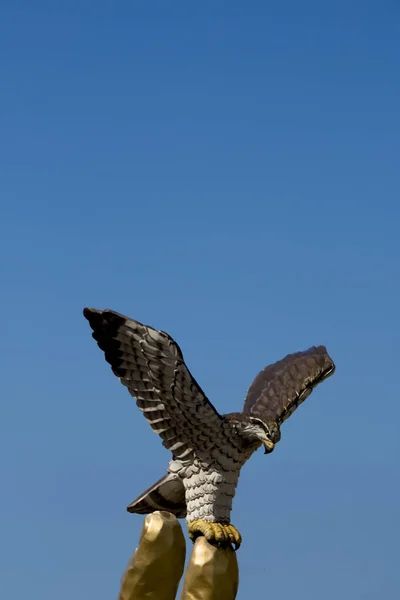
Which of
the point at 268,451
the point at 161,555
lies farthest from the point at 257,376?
the point at 161,555

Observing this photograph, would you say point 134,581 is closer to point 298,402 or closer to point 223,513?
point 223,513

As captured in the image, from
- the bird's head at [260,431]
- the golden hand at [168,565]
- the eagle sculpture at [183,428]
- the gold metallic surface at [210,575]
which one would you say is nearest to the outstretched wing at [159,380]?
the eagle sculpture at [183,428]

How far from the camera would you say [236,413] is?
2417 cm

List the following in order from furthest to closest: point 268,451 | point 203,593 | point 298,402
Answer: point 298,402 < point 268,451 < point 203,593

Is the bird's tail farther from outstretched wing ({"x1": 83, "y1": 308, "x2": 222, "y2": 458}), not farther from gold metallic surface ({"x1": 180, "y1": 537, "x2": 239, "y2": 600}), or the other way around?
gold metallic surface ({"x1": 180, "y1": 537, "x2": 239, "y2": 600})

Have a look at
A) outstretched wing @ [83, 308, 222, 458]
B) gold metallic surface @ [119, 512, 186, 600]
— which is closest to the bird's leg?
gold metallic surface @ [119, 512, 186, 600]

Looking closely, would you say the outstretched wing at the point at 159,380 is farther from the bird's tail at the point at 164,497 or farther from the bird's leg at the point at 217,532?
the bird's leg at the point at 217,532

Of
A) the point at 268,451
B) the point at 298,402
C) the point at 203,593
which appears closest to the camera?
the point at 203,593

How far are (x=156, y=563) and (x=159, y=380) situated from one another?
2.41 m

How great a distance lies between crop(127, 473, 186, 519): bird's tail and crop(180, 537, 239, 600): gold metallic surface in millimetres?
1447

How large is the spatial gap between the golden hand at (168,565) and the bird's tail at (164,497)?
1212 millimetres

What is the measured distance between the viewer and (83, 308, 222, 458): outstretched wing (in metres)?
23.2

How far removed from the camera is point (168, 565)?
2261 cm

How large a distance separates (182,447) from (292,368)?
277 cm
